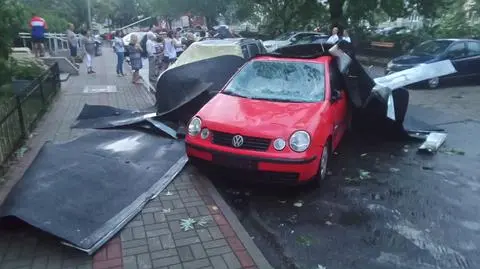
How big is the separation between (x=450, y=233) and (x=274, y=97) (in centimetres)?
280

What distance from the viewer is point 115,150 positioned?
6.13m

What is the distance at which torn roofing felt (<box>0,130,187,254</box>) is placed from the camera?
3.91 m

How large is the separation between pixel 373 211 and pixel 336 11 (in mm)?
21106

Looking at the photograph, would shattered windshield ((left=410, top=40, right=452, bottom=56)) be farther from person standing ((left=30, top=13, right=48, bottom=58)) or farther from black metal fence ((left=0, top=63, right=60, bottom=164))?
person standing ((left=30, top=13, right=48, bottom=58))

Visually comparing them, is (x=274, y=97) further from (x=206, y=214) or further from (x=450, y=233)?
(x=450, y=233)

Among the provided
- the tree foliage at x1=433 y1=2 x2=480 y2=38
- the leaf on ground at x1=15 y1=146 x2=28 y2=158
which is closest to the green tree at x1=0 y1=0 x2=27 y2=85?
the leaf on ground at x1=15 y1=146 x2=28 y2=158

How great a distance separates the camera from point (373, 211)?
4695 mm

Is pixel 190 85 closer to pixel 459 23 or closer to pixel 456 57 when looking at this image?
pixel 456 57

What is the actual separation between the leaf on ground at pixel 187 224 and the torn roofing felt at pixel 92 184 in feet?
1.82

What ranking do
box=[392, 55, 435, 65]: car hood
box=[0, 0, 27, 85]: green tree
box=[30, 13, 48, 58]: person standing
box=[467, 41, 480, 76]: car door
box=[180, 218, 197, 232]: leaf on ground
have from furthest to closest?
box=[30, 13, 48, 58]: person standing
box=[467, 41, 480, 76]: car door
box=[392, 55, 435, 65]: car hood
box=[0, 0, 27, 85]: green tree
box=[180, 218, 197, 232]: leaf on ground

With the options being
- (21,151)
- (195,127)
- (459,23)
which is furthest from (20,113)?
(459,23)

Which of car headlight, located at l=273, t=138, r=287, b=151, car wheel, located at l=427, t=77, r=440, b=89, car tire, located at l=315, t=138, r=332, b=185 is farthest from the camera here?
car wheel, located at l=427, t=77, r=440, b=89

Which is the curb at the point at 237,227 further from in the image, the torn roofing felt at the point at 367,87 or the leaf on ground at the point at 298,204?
the torn roofing felt at the point at 367,87

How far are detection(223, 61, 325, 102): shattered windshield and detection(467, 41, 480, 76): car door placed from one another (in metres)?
10.1
